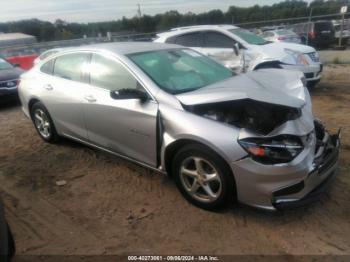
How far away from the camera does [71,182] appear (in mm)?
4465

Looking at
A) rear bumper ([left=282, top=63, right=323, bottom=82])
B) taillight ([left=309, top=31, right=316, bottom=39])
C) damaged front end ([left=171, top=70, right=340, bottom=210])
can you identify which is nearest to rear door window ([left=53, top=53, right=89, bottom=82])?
damaged front end ([left=171, top=70, right=340, bottom=210])

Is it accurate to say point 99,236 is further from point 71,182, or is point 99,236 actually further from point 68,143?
point 68,143

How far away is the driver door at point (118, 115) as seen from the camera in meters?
3.82

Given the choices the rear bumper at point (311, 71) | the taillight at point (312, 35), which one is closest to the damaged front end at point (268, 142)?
the rear bumper at point (311, 71)

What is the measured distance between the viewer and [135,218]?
11.9 feet

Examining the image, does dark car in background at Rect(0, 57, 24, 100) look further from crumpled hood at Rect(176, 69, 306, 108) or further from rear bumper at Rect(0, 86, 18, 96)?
crumpled hood at Rect(176, 69, 306, 108)

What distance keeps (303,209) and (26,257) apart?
265 centimetres

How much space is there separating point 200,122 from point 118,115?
113 cm

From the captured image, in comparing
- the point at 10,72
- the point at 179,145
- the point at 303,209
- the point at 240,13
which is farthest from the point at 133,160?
the point at 240,13

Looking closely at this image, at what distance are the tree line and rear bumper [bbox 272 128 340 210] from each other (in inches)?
820

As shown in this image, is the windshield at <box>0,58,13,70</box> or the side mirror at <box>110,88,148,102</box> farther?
the windshield at <box>0,58,13,70</box>

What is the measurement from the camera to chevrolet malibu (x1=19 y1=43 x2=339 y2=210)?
3.17 m

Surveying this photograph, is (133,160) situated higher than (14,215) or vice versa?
(133,160)

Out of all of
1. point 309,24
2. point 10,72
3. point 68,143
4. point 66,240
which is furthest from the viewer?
point 309,24
